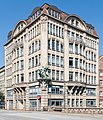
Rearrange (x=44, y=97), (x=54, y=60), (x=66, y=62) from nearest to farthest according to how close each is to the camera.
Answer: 1. (x=44, y=97)
2. (x=54, y=60)
3. (x=66, y=62)

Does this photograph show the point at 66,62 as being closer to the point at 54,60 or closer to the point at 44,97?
the point at 54,60

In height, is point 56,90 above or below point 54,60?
below

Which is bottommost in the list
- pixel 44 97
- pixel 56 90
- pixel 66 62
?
pixel 44 97

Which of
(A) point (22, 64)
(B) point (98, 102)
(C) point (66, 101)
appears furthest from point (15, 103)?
(B) point (98, 102)

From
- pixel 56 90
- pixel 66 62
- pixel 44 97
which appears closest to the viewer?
pixel 44 97

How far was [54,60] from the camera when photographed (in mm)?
58156

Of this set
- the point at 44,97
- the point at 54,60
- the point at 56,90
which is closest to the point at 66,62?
the point at 54,60

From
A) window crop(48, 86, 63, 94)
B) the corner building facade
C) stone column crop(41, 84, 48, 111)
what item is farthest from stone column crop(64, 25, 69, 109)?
stone column crop(41, 84, 48, 111)

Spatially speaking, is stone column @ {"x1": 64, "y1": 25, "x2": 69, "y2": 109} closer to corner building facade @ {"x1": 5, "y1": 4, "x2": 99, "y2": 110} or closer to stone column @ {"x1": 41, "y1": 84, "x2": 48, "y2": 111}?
corner building facade @ {"x1": 5, "y1": 4, "x2": 99, "y2": 110}

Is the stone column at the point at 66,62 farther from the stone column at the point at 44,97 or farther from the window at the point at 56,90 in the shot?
the stone column at the point at 44,97

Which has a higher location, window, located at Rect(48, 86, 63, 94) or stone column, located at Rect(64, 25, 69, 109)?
stone column, located at Rect(64, 25, 69, 109)

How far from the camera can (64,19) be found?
203 feet

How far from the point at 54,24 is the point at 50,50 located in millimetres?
6144

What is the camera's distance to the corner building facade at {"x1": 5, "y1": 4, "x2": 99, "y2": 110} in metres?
57.0
